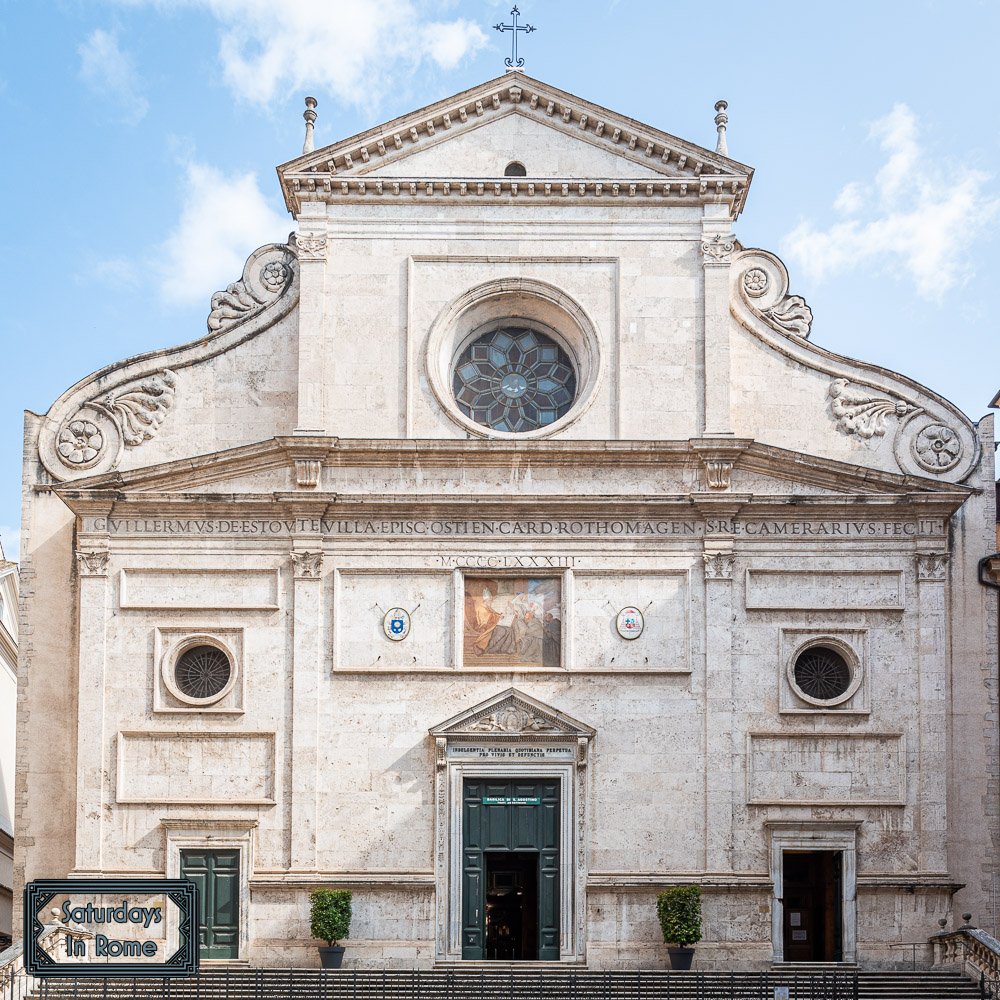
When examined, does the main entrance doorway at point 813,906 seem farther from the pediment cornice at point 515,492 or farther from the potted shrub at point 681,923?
the pediment cornice at point 515,492

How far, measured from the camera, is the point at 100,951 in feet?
66.2

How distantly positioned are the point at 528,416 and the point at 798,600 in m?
5.61

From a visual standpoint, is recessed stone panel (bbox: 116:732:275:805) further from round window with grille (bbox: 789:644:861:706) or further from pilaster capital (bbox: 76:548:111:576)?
round window with grille (bbox: 789:644:861:706)

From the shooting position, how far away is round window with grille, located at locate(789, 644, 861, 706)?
82.5 feet

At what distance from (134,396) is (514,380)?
6667mm

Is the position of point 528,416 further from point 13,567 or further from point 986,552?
point 13,567

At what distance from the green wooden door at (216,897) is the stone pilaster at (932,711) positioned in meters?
11.1

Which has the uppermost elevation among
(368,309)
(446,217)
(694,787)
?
A: (446,217)

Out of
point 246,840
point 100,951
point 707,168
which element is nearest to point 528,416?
point 707,168

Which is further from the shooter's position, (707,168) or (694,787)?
(707,168)

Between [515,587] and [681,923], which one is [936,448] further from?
[681,923]

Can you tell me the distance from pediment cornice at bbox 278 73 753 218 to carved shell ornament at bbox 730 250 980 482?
181 cm

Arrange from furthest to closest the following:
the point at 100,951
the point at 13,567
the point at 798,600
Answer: the point at 13,567 < the point at 798,600 < the point at 100,951

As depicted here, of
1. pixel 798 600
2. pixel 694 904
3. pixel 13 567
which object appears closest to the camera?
pixel 694 904
